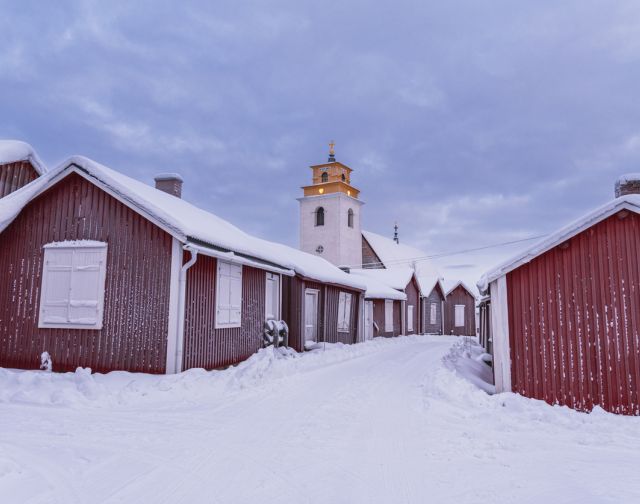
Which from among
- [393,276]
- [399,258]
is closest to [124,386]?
[393,276]

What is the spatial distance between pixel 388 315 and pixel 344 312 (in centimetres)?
753

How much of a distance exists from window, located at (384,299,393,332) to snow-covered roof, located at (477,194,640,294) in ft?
64.5

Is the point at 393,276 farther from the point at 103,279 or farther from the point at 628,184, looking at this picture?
the point at 103,279

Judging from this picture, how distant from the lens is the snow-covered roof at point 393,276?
31281 mm

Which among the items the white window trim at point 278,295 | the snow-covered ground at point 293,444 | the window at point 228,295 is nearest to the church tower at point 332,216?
the white window trim at point 278,295

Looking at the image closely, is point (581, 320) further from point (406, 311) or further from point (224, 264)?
point (406, 311)

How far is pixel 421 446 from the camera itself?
19.0 feet

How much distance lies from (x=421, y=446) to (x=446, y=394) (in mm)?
3210

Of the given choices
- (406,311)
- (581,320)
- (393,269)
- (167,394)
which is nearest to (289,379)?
(167,394)

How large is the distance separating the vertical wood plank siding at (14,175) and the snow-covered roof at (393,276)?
20352mm

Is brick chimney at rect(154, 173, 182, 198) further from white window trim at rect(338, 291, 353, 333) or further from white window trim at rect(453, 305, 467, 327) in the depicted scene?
white window trim at rect(453, 305, 467, 327)

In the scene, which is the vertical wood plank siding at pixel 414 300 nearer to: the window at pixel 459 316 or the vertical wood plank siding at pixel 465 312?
the vertical wood plank siding at pixel 465 312

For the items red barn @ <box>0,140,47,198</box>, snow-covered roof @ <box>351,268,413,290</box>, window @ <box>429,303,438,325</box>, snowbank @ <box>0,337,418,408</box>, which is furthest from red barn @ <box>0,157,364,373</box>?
window @ <box>429,303,438,325</box>

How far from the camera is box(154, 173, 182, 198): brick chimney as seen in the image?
50.1ft
